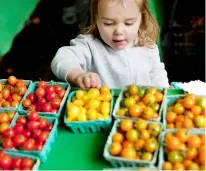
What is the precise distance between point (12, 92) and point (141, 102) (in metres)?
0.58

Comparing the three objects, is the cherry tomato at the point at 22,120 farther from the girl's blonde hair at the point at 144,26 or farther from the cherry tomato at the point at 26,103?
the girl's blonde hair at the point at 144,26

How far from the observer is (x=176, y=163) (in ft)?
4.17

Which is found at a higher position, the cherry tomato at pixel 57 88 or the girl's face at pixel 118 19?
the girl's face at pixel 118 19

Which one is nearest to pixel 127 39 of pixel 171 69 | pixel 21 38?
pixel 171 69

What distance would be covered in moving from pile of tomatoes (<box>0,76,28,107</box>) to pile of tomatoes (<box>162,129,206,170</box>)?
68cm

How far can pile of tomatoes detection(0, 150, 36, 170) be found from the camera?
Answer: 133cm

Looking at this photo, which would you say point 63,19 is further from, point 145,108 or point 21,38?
point 145,108

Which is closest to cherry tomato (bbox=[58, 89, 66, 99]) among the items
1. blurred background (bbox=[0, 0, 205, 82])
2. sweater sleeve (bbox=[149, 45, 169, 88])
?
sweater sleeve (bbox=[149, 45, 169, 88])

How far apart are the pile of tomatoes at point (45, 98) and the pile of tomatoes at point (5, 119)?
0.07 meters

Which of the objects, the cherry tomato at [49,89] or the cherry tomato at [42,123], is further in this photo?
the cherry tomato at [49,89]

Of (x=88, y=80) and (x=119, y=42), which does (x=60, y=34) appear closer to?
(x=119, y=42)

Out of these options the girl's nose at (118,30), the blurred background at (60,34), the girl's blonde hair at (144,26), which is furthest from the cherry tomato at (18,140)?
the blurred background at (60,34)

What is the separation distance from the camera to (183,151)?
1299mm

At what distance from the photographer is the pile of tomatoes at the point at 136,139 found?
133 cm
